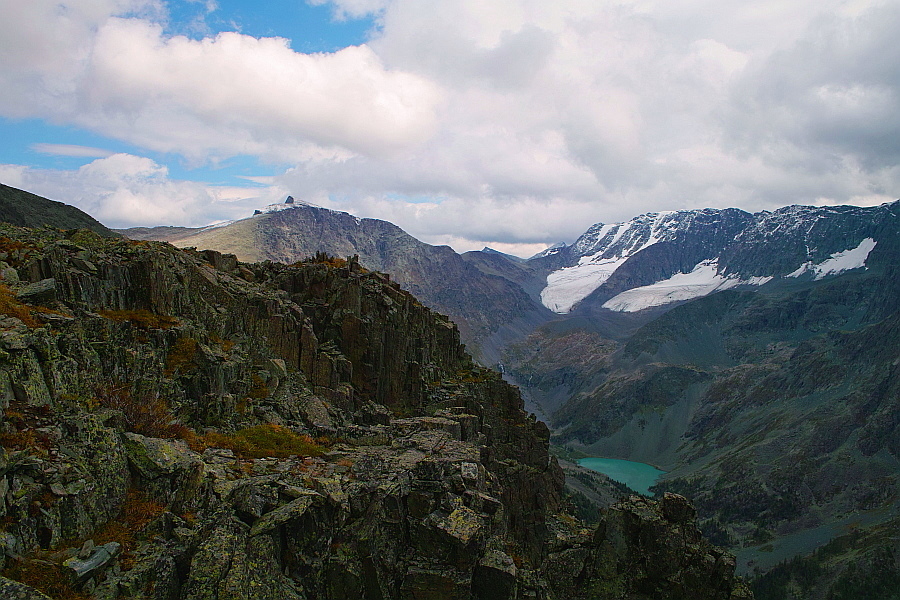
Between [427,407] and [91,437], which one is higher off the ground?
[91,437]

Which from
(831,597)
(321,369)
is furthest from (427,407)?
(831,597)

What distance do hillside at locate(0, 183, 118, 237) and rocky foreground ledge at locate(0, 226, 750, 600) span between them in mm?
94772

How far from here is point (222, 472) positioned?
62.5 ft

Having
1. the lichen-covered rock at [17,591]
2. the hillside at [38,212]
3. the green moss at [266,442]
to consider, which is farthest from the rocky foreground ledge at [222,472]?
the hillside at [38,212]

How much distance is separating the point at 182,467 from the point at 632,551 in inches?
A: 1049

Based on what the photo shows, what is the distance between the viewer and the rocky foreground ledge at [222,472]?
1464cm

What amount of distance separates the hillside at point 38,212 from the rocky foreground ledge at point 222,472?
311 ft

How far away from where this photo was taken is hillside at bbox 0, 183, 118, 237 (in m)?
110

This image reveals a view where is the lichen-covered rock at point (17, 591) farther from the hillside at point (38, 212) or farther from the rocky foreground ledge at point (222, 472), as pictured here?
the hillside at point (38, 212)

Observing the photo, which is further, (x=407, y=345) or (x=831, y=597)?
(x=831, y=597)

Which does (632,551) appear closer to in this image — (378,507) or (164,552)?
(378,507)

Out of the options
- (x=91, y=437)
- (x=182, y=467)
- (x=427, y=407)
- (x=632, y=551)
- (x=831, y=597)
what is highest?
(x=91, y=437)

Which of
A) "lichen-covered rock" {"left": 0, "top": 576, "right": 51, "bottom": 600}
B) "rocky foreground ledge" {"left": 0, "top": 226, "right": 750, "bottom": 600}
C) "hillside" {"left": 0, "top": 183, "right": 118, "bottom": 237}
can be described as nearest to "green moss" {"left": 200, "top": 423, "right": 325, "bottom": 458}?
"rocky foreground ledge" {"left": 0, "top": 226, "right": 750, "bottom": 600}

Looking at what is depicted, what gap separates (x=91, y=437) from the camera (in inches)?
645
